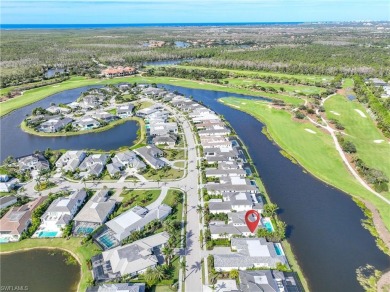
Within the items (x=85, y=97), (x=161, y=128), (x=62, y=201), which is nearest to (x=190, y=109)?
(x=161, y=128)

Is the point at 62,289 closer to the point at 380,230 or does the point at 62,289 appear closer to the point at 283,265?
the point at 283,265

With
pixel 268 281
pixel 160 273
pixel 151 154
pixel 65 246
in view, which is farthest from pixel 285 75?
pixel 65 246

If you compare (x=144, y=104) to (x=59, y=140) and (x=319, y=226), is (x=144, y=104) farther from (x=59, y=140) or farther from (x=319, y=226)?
(x=319, y=226)

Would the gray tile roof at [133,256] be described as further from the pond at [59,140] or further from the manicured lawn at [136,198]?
the pond at [59,140]

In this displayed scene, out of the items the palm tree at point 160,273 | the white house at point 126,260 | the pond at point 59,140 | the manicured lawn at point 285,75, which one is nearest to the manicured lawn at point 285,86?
the manicured lawn at point 285,75

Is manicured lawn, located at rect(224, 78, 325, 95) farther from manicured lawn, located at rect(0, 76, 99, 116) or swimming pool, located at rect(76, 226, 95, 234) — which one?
swimming pool, located at rect(76, 226, 95, 234)

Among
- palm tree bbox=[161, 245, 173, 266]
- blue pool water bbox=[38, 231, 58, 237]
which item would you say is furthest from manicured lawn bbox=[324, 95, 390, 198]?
blue pool water bbox=[38, 231, 58, 237]
